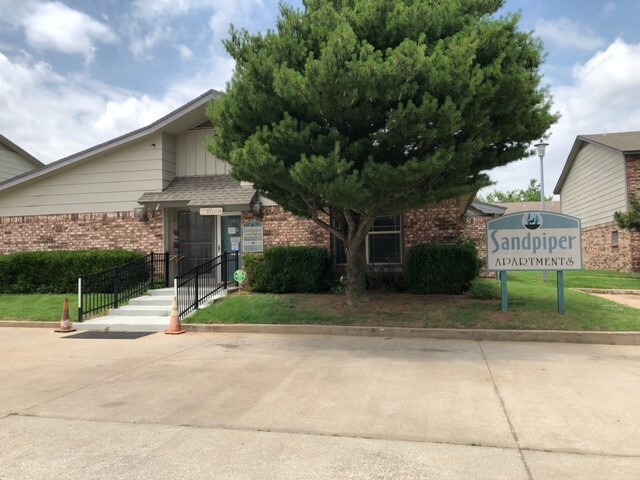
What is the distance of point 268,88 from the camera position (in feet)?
27.9

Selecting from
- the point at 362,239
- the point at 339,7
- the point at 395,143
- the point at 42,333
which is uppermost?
the point at 339,7

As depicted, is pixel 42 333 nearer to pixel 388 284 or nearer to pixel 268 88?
pixel 268 88

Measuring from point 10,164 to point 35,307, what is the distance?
42.8 feet

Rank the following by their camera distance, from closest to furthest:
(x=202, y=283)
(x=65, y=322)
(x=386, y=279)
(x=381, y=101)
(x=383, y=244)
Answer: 1. (x=381, y=101)
2. (x=65, y=322)
3. (x=386, y=279)
4. (x=202, y=283)
5. (x=383, y=244)

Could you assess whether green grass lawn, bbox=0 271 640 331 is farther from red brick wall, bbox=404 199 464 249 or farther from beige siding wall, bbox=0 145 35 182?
beige siding wall, bbox=0 145 35 182

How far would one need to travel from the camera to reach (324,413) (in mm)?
4754

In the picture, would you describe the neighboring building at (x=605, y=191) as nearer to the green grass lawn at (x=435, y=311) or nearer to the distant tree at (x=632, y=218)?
the distant tree at (x=632, y=218)

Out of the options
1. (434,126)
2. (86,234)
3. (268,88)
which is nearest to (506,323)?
(434,126)

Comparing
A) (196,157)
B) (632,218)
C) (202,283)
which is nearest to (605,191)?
(632,218)

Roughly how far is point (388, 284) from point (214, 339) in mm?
5210

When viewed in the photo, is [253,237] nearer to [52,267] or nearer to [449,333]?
[52,267]

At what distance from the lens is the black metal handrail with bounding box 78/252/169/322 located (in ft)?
39.5

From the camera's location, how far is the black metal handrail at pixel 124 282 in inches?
474

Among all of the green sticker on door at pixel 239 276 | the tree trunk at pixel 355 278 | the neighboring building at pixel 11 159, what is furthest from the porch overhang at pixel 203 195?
the neighboring building at pixel 11 159
